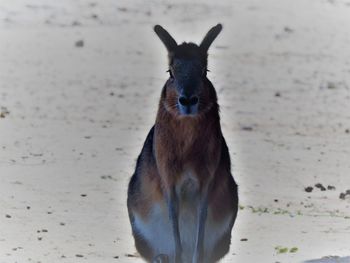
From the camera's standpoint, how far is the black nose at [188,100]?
23.5ft

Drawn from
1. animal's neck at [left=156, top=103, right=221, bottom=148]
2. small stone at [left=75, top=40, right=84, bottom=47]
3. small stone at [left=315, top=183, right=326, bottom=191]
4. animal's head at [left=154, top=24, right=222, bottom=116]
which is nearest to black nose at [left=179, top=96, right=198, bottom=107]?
animal's head at [left=154, top=24, right=222, bottom=116]

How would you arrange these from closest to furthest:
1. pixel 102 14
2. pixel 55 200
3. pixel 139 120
A: pixel 55 200, pixel 139 120, pixel 102 14

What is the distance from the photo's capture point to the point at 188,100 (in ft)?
23.5

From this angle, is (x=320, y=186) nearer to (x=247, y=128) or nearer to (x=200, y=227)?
(x=247, y=128)

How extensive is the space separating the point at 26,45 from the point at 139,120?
4.57 metres

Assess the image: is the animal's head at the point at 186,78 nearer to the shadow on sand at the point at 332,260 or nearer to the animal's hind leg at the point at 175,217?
the animal's hind leg at the point at 175,217

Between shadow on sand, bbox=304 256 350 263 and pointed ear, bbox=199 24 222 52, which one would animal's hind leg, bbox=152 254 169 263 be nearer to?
shadow on sand, bbox=304 256 350 263

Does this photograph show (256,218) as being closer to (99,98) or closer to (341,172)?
(341,172)

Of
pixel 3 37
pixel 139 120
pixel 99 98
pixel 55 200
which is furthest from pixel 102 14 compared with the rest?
pixel 55 200

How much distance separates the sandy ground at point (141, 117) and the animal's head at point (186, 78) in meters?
1.83

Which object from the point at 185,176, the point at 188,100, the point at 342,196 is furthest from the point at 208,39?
the point at 342,196

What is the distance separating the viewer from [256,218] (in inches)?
408

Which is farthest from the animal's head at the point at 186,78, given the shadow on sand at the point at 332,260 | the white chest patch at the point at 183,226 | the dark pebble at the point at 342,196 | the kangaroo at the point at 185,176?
the dark pebble at the point at 342,196

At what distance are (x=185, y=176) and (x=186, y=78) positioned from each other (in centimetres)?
69
